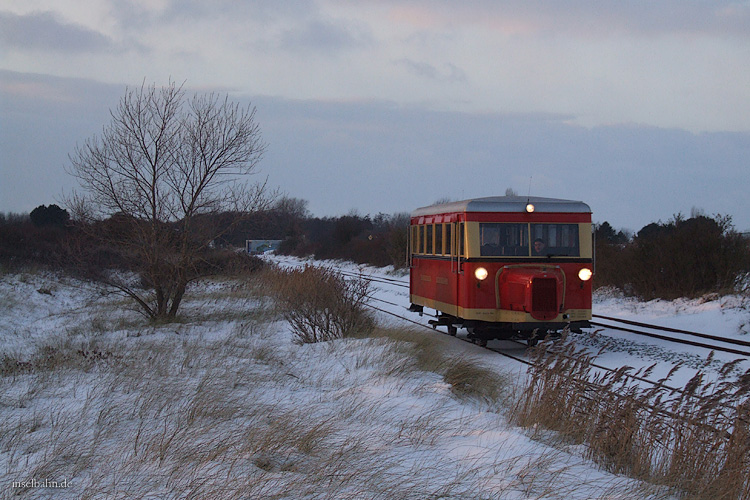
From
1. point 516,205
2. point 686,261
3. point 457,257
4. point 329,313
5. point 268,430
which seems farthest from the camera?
point 686,261

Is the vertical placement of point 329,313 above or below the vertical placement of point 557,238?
below

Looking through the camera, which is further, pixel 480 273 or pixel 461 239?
pixel 461 239

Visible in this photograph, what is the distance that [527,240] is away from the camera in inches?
515

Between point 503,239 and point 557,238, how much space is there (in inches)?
40.1

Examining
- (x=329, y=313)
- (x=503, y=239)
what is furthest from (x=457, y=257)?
(x=329, y=313)

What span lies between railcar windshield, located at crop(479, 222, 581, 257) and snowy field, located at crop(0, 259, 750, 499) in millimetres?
2077

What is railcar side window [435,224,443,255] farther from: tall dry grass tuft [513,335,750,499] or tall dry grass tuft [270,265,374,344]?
tall dry grass tuft [513,335,750,499]

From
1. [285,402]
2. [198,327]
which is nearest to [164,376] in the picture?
[285,402]

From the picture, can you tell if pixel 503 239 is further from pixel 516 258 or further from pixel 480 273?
pixel 480 273

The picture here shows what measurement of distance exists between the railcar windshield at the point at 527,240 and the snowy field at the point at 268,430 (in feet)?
6.81

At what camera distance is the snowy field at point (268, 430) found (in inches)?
198

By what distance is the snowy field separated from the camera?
16.5 ft

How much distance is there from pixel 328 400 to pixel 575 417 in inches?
102

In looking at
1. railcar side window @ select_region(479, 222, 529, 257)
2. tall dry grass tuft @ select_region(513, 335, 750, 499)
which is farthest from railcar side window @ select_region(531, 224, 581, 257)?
tall dry grass tuft @ select_region(513, 335, 750, 499)
